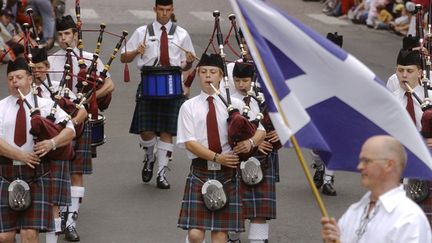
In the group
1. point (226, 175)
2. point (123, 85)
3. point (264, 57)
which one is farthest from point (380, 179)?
point (123, 85)

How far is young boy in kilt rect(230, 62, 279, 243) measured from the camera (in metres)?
10.8

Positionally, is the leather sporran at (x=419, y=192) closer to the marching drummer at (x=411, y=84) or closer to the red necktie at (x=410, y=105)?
the marching drummer at (x=411, y=84)

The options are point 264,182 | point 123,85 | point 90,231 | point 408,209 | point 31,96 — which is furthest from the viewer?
point 123,85

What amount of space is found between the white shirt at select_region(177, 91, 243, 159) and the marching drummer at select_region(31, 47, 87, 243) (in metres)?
1.10

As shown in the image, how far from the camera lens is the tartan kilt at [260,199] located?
10.8m

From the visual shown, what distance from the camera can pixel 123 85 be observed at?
61.2 ft

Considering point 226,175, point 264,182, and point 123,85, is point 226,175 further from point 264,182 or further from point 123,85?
point 123,85

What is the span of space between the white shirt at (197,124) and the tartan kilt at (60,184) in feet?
3.63

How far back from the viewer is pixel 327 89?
7.16 metres

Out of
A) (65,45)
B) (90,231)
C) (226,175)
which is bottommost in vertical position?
(90,231)

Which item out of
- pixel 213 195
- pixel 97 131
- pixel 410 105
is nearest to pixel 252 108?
pixel 213 195

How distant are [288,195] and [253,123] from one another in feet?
9.54

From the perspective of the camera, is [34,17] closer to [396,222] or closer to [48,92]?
[48,92]

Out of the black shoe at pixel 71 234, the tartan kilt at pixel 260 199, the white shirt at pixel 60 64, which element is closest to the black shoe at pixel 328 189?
the tartan kilt at pixel 260 199
